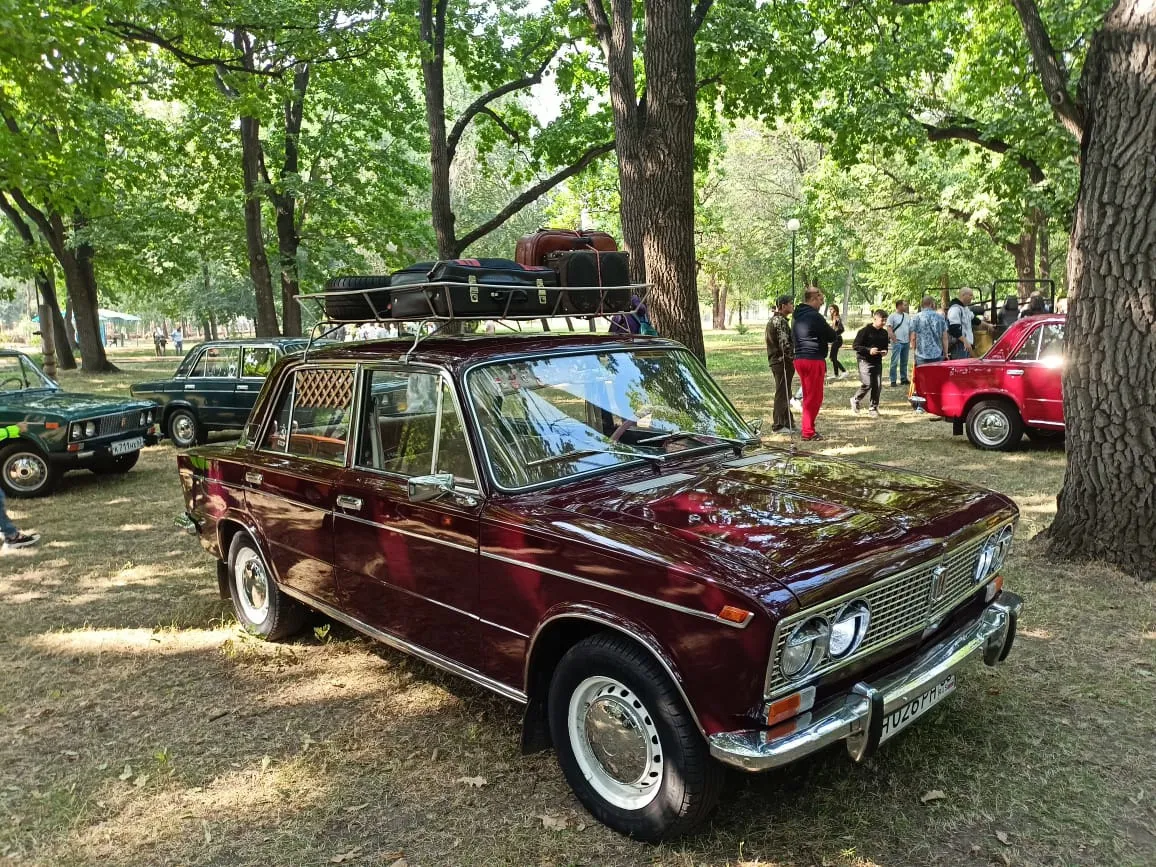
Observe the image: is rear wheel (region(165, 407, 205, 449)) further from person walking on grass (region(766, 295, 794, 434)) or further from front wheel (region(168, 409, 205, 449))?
person walking on grass (region(766, 295, 794, 434))

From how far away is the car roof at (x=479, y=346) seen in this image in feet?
13.0

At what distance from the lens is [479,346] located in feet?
13.3

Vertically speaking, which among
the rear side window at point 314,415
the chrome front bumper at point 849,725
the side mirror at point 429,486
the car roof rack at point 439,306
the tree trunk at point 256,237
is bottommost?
the chrome front bumper at point 849,725

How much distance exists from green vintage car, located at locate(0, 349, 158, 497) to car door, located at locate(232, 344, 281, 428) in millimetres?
2013

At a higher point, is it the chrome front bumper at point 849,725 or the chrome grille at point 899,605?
the chrome grille at point 899,605

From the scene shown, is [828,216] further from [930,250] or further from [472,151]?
[472,151]

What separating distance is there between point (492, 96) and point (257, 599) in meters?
16.9

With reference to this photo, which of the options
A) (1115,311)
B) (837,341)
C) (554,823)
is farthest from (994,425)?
(554,823)

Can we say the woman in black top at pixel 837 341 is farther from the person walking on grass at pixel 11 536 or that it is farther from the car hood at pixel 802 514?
the person walking on grass at pixel 11 536

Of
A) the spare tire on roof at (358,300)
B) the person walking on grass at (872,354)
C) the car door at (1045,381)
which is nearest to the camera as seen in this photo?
the spare tire on roof at (358,300)

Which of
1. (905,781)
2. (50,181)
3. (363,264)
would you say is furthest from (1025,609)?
(363,264)

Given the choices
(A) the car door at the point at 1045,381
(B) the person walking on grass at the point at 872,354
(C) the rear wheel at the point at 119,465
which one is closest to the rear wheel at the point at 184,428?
(C) the rear wheel at the point at 119,465

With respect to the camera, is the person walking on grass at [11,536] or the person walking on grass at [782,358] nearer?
the person walking on grass at [11,536]

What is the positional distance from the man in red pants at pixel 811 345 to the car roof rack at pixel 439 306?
6359 mm
